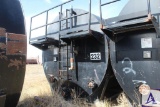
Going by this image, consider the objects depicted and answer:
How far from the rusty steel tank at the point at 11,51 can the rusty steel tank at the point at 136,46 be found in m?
1.93

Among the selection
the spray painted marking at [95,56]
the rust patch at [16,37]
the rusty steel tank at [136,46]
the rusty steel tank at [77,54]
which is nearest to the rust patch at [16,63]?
the rust patch at [16,37]

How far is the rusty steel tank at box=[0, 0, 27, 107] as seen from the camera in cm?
450

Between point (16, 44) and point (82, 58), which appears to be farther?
point (82, 58)

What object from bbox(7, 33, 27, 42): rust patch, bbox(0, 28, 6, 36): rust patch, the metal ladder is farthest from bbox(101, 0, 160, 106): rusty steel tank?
bbox(0, 28, 6, 36): rust patch

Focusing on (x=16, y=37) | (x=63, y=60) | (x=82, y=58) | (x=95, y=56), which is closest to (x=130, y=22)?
(x=95, y=56)

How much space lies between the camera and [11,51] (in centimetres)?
464

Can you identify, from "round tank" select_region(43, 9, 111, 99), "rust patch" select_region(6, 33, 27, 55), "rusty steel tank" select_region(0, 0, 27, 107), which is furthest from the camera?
"round tank" select_region(43, 9, 111, 99)

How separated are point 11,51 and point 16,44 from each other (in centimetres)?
23

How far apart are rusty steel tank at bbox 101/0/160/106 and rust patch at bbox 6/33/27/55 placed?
1876 mm

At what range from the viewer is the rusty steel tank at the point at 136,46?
4438mm

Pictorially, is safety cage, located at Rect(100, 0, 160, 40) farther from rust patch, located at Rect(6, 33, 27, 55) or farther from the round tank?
rust patch, located at Rect(6, 33, 27, 55)

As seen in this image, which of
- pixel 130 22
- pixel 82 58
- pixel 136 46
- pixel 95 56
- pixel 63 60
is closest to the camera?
pixel 130 22

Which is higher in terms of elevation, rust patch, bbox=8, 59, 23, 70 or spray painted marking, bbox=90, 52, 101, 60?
spray painted marking, bbox=90, 52, 101, 60

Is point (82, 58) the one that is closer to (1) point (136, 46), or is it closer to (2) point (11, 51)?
(1) point (136, 46)
